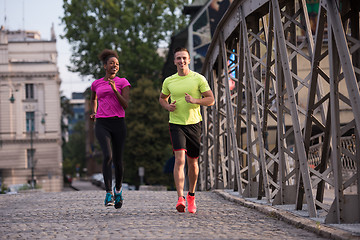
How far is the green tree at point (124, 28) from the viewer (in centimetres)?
5453

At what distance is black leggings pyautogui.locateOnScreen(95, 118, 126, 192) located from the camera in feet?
30.4

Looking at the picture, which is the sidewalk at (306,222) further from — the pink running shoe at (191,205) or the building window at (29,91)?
the building window at (29,91)

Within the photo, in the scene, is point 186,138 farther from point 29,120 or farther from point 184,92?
point 29,120

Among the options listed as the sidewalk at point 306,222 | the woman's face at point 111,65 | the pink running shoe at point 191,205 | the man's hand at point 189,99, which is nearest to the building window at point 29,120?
the woman's face at point 111,65

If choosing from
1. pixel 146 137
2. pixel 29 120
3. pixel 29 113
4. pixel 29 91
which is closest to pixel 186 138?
pixel 146 137

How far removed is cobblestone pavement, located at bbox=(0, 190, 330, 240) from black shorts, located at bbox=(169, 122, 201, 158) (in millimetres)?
750

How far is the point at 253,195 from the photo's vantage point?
11.4 m

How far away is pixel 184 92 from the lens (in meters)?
8.91

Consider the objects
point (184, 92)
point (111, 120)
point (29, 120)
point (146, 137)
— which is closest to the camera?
point (184, 92)

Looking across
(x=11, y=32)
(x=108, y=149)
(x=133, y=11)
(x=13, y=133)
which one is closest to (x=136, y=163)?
(x=133, y=11)

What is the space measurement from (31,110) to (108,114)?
233 ft

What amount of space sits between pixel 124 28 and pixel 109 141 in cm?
4597

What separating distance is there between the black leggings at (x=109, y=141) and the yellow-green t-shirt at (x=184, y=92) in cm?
81

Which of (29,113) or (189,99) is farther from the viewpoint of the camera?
(29,113)
